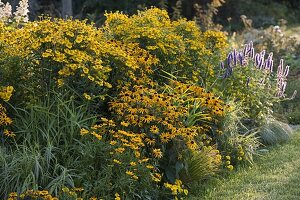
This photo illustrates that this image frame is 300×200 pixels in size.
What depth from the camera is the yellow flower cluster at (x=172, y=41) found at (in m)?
6.82

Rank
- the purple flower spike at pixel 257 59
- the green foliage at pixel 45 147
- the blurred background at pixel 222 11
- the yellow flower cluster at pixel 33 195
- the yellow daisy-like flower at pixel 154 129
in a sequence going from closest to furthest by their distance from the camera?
the yellow flower cluster at pixel 33 195 → the green foliage at pixel 45 147 → the yellow daisy-like flower at pixel 154 129 → the purple flower spike at pixel 257 59 → the blurred background at pixel 222 11

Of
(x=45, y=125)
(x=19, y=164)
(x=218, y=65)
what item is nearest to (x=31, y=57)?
(x=45, y=125)

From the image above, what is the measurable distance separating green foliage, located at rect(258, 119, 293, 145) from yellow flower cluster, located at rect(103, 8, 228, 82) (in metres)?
1.03

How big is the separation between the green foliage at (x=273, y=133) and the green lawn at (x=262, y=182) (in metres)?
0.44

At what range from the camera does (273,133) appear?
7539 mm

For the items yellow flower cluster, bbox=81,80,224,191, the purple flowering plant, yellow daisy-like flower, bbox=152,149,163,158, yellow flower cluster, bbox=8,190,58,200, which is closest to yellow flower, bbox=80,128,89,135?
yellow flower cluster, bbox=81,80,224,191

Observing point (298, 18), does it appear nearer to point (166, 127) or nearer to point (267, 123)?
point (267, 123)

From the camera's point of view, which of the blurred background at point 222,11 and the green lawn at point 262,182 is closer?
the green lawn at point 262,182

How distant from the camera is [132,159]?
5258 mm

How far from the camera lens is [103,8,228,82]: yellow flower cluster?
6.82 m

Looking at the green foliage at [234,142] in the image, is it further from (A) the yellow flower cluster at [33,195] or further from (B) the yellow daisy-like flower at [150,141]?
(A) the yellow flower cluster at [33,195]

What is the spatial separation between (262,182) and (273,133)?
1625 mm

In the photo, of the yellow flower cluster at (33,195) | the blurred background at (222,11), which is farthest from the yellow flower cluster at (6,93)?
the blurred background at (222,11)

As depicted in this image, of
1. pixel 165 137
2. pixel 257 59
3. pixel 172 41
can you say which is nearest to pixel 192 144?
pixel 165 137
